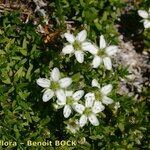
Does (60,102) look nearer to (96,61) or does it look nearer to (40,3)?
(96,61)

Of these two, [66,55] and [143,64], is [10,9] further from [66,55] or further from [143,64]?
[143,64]

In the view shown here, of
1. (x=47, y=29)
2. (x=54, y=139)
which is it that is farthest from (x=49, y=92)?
(x=47, y=29)

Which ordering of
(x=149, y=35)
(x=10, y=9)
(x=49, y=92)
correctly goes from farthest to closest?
1. (x=149, y=35)
2. (x=10, y=9)
3. (x=49, y=92)

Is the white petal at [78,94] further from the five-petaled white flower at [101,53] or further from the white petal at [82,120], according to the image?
the five-petaled white flower at [101,53]

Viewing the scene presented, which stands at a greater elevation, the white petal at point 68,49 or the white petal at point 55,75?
the white petal at point 68,49

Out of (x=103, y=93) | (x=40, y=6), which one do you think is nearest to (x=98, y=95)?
(x=103, y=93)

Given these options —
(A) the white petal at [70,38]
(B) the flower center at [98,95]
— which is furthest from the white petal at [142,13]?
(B) the flower center at [98,95]
